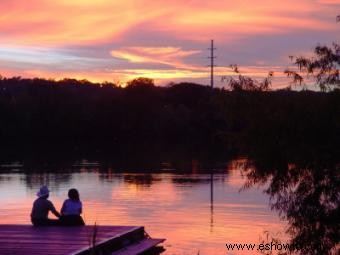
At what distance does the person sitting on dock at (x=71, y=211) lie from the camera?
17188mm

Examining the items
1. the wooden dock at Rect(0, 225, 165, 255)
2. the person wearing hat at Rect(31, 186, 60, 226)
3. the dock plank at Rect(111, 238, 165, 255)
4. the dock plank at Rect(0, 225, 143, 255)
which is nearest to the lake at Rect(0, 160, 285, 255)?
the dock plank at Rect(111, 238, 165, 255)

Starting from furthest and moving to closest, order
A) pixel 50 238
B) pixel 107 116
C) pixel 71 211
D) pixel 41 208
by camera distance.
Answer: pixel 107 116, pixel 71 211, pixel 41 208, pixel 50 238

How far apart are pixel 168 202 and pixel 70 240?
14.4 meters

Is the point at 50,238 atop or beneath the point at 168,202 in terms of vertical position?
atop

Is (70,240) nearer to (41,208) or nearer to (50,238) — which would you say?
(50,238)

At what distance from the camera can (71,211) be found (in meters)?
17.3

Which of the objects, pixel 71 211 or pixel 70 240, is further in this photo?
pixel 71 211

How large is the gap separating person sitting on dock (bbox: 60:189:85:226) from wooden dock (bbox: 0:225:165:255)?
281 millimetres

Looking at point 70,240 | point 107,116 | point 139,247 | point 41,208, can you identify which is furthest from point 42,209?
point 107,116

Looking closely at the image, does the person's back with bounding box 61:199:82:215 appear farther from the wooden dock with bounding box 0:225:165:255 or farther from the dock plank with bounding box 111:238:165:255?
the dock plank with bounding box 111:238:165:255

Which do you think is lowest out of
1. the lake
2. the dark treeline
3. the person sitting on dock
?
the lake

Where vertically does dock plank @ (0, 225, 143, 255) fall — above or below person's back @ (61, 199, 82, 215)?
below

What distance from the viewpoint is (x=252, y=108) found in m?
11.7

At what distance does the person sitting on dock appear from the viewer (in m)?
17.2
